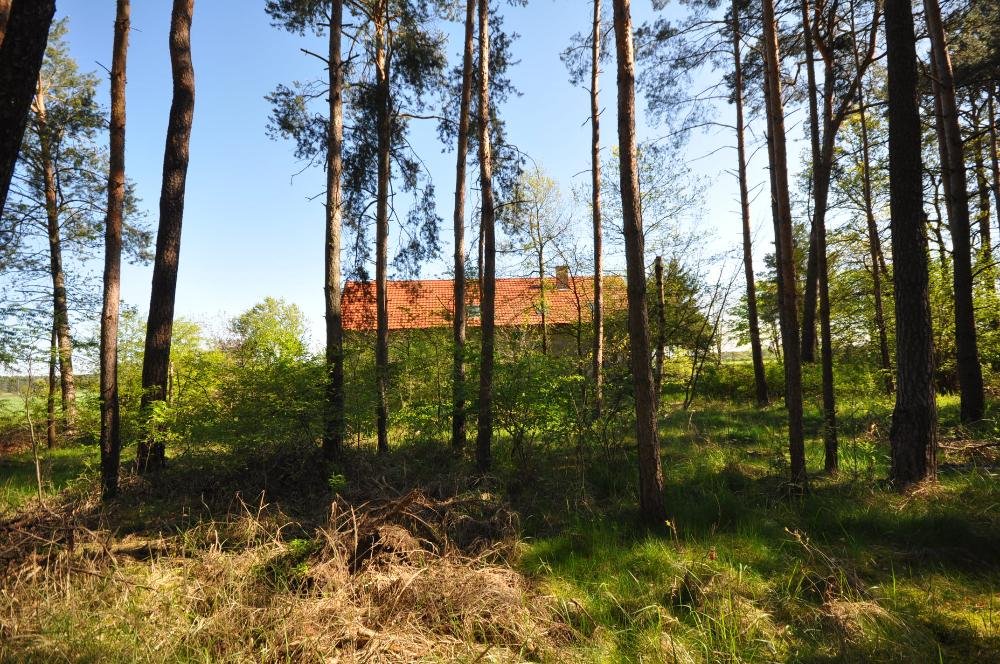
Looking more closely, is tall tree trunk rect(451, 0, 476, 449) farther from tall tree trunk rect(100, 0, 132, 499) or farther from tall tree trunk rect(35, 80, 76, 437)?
tall tree trunk rect(35, 80, 76, 437)

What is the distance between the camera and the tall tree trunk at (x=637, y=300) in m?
4.74

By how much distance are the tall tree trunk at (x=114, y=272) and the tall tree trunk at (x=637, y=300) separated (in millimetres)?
6276

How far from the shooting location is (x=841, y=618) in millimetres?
2914

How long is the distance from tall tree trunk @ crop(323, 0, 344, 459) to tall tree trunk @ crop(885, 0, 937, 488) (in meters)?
6.83

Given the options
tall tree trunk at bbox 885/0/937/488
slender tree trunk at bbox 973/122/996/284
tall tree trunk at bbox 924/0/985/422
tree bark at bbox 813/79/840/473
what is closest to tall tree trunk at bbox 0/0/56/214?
tall tree trunk at bbox 885/0/937/488

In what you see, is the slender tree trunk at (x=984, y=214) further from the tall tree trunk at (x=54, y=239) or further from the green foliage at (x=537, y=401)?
the tall tree trunk at (x=54, y=239)

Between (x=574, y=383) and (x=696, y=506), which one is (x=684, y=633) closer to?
(x=696, y=506)

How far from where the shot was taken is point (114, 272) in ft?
20.7

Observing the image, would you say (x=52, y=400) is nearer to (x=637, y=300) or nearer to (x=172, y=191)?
(x=172, y=191)

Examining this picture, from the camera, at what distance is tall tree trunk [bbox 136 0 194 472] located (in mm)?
7156

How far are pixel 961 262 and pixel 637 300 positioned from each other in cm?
677

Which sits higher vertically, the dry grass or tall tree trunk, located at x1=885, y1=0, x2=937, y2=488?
tall tree trunk, located at x1=885, y1=0, x2=937, y2=488

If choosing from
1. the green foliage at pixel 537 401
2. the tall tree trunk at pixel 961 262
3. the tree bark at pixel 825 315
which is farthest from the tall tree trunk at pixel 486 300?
the tall tree trunk at pixel 961 262

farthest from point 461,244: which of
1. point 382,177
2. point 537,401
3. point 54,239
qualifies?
point 54,239
